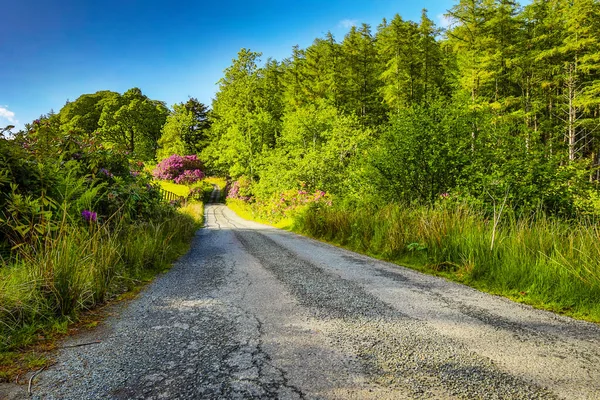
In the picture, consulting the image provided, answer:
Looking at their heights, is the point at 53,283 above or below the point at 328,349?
above

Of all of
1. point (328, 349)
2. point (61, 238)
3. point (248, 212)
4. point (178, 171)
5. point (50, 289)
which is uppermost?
point (178, 171)

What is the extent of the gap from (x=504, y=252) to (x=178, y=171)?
115 ft

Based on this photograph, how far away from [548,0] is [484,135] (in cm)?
2204

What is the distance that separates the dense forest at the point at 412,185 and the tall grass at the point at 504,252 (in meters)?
0.02

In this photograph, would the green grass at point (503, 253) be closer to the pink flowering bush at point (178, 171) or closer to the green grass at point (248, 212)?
the green grass at point (248, 212)

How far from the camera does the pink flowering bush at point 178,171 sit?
34.1 m

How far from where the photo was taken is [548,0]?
21.7 m

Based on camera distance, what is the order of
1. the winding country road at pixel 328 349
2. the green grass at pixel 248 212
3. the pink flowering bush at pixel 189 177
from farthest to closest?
the pink flowering bush at pixel 189 177 → the green grass at pixel 248 212 → the winding country road at pixel 328 349

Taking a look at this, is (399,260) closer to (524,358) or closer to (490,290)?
(490,290)

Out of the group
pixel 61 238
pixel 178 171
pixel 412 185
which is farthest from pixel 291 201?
pixel 178 171

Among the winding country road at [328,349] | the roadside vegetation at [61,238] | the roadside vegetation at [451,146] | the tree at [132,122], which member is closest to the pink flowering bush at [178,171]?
the roadside vegetation at [451,146]

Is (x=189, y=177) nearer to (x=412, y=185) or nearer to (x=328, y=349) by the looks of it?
(x=412, y=185)

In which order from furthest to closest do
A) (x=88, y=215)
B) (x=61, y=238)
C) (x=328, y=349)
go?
1. (x=88, y=215)
2. (x=61, y=238)
3. (x=328, y=349)

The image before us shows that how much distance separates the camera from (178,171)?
34625mm
